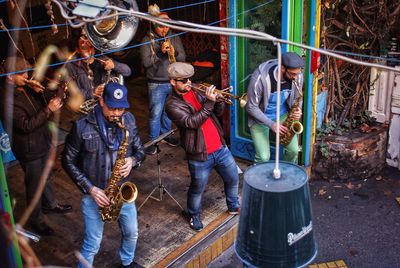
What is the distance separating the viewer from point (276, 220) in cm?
281

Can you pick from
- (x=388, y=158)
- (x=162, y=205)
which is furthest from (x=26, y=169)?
(x=388, y=158)

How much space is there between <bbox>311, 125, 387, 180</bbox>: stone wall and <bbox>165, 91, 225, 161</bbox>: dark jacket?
7.28 feet

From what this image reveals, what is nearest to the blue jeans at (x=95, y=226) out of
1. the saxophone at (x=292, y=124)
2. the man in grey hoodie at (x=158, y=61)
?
the saxophone at (x=292, y=124)

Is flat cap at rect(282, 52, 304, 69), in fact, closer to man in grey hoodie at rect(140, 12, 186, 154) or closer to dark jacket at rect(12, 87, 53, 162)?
man in grey hoodie at rect(140, 12, 186, 154)

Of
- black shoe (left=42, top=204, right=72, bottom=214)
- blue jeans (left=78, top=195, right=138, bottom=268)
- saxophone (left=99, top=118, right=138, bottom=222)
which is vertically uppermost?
saxophone (left=99, top=118, right=138, bottom=222)

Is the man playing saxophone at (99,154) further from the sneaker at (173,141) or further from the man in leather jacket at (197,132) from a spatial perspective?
the sneaker at (173,141)

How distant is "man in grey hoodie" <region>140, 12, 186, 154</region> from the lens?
7066 millimetres

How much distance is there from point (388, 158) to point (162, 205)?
3.51 meters

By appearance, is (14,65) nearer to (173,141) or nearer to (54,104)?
(54,104)

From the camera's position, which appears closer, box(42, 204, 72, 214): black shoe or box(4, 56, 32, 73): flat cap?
box(4, 56, 32, 73): flat cap

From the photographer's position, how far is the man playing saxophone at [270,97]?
19.6 ft

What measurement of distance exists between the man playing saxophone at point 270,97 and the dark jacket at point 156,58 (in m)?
1.53

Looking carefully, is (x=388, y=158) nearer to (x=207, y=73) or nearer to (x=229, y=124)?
(x=229, y=124)

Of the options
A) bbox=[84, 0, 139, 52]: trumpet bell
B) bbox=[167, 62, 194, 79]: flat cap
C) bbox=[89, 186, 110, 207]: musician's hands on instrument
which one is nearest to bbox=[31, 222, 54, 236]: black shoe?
bbox=[89, 186, 110, 207]: musician's hands on instrument
